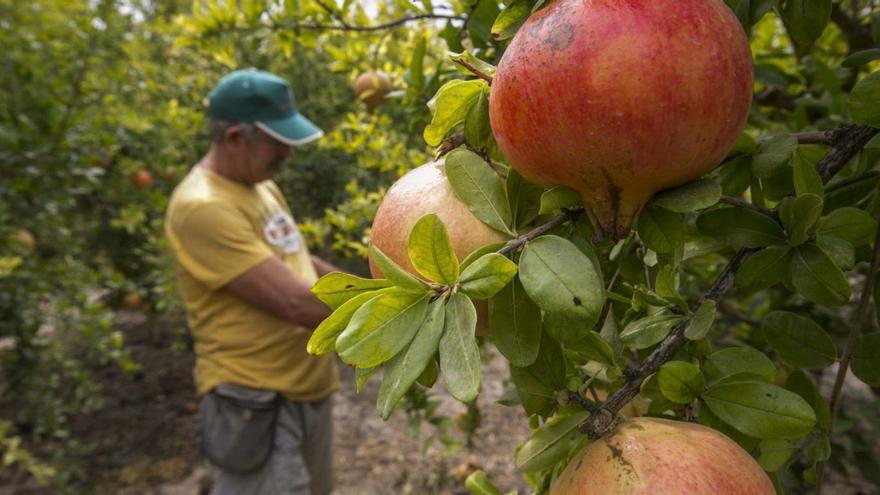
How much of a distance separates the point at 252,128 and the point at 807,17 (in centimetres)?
198

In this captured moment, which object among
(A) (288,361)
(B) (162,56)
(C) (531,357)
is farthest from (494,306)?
(B) (162,56)

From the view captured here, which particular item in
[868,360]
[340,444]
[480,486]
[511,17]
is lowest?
[340,444]

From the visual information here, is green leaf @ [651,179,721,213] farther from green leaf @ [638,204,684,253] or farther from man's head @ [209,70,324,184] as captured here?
man's head @ [209,70,324,184]

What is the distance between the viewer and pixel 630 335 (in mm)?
557

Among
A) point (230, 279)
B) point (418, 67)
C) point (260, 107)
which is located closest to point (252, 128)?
point (260, 107)

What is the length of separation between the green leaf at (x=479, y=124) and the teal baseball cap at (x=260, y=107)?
1.77 m

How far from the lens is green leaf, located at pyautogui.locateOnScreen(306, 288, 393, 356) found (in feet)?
1.63

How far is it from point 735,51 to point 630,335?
240 mm

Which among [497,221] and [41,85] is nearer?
[497,221]

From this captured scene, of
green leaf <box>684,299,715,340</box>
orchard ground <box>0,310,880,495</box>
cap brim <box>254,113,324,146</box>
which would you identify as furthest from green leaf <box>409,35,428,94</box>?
orchard ground <box>0,310,880,495</box>

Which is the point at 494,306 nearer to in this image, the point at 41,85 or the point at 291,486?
the point at 291,486

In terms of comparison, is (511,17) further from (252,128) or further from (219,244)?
(252,128)

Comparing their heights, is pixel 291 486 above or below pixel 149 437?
above

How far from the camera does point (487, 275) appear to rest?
1.51 feet
